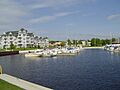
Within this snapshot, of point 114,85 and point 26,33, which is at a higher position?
point 26,33

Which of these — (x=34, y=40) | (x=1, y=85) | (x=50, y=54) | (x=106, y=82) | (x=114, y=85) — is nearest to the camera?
(x=1, y=85)

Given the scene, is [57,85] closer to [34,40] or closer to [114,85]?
[114,85]

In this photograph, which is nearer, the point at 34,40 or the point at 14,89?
the point at 14,89

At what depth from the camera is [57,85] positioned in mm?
31109

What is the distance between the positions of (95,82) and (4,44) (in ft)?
497

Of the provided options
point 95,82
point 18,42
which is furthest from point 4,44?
point 95,82

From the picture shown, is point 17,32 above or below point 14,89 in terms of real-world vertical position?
above

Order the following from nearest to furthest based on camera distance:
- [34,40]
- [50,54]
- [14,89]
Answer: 1. [14,89]
2. [50,54]
3. [34,40]

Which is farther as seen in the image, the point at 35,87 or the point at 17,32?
the point at 17,32

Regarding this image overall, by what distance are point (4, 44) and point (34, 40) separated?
24.8 meters

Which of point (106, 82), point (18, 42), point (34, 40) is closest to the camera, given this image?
point (106, 82)

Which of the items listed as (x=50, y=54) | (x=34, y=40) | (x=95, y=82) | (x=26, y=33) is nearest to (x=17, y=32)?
(x=26, y=33)

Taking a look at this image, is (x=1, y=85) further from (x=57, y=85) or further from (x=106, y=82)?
(x=106, y=82)

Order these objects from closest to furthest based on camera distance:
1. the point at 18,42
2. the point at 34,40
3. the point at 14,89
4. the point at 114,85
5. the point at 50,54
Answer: the point at 14,89
the point at 114,85
the point at 50,54
the point at 18,42
the point at 34,40
